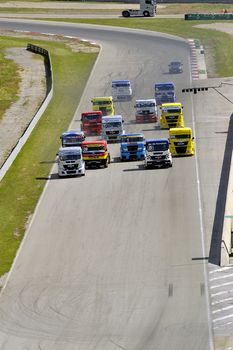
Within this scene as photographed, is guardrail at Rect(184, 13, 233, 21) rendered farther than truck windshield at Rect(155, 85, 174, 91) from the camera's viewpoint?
Yes

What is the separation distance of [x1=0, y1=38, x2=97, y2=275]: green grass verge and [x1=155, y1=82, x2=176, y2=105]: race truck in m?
8.85

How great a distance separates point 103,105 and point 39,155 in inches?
662

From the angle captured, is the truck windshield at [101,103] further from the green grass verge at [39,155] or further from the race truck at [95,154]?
the race truck at [95,154]

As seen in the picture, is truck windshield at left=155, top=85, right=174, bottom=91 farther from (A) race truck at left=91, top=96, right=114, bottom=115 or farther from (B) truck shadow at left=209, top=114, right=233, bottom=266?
(B) truck shadow at left=209, top=114, right=233, bottom=266

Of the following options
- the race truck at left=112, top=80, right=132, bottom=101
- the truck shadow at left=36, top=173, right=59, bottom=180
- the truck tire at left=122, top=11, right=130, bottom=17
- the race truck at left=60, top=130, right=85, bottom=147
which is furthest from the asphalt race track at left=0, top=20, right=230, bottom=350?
the truck tire at left=122, top=11, right=130, bottom=17

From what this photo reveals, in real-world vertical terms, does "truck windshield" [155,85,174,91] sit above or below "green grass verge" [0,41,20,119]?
above

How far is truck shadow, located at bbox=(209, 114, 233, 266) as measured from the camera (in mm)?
63481

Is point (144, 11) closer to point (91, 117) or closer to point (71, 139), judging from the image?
point (91, 117)

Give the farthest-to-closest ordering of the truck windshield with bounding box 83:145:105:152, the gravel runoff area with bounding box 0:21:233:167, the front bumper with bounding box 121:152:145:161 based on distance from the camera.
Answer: the gravel runoff area with bounding box 0:21:233:167
the front bumper with bounding box 121:152:145:161
the truck windshield with bounding box 83:145:105:152

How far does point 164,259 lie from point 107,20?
394ft

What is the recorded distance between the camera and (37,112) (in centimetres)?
11069

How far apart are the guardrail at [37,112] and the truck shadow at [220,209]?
16929mm

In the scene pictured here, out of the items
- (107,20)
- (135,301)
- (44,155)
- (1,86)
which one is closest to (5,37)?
(107,20)

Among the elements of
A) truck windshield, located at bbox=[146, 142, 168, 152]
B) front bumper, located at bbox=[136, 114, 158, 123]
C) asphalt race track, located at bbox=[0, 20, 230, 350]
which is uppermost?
asphalt race track, located at bbox=[0, 20, 230, 350]
